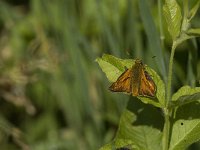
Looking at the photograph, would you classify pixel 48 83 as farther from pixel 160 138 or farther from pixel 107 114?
pixel 160 138

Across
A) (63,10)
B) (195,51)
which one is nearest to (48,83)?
(63,10)

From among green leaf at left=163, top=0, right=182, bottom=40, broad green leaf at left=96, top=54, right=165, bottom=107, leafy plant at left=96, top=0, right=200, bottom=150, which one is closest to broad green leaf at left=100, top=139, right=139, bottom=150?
leafy plant at left=96, top=0, right=200, bottom=150

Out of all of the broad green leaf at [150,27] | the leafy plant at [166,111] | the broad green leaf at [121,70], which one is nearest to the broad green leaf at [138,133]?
the leafy plant at [166,111]

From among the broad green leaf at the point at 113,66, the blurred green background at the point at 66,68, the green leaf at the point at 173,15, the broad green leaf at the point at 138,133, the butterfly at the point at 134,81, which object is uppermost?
the green leaf at the point at 173,15

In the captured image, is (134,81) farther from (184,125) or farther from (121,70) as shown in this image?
(184,125)

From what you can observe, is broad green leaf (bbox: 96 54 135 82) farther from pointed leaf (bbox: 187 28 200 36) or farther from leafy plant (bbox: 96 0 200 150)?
pointed leaf (bbox: 187 28 200 36)

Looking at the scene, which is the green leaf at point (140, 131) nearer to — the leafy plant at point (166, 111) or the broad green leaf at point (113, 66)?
the leafy plant at point (166, 111)

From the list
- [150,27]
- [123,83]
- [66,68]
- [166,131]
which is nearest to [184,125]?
[166,131]
